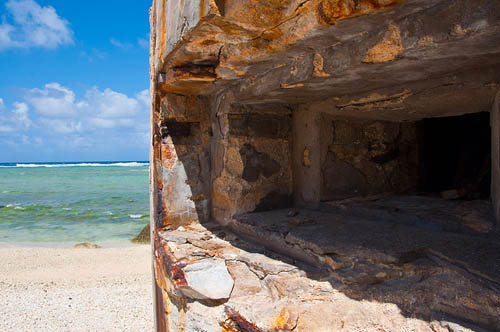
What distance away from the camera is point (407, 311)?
1184 mm

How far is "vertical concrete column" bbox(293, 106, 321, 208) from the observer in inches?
87.8

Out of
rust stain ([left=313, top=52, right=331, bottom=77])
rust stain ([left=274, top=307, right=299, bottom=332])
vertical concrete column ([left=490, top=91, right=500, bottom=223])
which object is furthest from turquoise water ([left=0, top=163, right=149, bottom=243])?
vertical concrete column ([left=490, top=91, right=500, bottom=223])

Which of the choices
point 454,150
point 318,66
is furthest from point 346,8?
point 454,150

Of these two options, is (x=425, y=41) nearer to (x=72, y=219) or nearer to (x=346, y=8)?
(x=346, y=8)

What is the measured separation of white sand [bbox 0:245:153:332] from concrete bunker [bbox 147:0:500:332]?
2.78 meters

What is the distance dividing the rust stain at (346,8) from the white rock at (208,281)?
115 cm

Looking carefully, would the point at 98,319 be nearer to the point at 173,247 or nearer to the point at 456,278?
the point at 173,247

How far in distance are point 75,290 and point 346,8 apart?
18.4ft

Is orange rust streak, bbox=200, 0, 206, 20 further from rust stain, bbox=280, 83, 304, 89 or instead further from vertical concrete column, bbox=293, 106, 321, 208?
vertical concrete column, bbox=293, 106, 321, 208

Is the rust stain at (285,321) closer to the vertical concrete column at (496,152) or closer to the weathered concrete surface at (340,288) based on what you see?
the weathered concrete surface at (340,288)

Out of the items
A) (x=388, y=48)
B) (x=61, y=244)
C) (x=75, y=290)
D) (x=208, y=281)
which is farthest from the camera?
(x=61, y=244)

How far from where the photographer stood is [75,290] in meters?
5.18

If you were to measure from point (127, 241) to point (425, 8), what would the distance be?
8.45 m

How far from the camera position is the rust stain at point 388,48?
1135 mm
